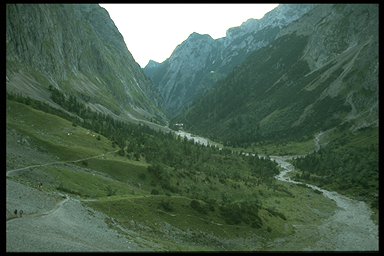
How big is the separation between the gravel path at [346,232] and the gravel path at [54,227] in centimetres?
3046

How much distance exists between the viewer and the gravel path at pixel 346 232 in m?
64.8

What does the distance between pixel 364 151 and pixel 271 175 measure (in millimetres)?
32418

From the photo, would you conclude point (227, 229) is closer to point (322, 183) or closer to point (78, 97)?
point (322, 183)

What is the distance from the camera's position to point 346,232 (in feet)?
246

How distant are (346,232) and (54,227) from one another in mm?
53281

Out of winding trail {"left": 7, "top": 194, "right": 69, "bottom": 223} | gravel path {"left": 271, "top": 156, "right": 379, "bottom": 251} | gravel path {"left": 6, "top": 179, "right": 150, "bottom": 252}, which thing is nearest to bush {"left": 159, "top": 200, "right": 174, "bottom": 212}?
gravel path {"left": 6, "top": 179, "right": 150, "bottom": 252}

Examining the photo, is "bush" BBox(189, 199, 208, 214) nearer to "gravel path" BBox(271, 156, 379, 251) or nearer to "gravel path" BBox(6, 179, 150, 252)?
"gravel path" BBox(271, 156, 379, 251)

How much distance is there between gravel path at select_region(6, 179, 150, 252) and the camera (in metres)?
37.0

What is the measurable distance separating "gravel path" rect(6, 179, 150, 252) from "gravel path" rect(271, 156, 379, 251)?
30457 millimetres

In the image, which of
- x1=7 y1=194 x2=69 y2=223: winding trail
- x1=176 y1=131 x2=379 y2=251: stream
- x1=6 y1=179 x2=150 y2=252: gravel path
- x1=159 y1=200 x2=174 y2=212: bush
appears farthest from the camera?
x1=176 y1=131 x2=379 y2=251: stream

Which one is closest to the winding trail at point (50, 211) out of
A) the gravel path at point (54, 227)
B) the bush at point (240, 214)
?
the gravel path at point (54, 227)

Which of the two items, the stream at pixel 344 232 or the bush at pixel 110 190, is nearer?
the stream at pixel 344 232

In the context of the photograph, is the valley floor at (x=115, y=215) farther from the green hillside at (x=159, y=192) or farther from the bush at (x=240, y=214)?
the bush at (x=240, y=214)

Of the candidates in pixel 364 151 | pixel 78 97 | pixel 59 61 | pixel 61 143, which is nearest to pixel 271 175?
pixel 364 151
